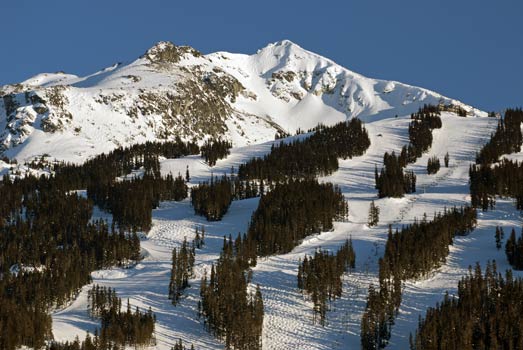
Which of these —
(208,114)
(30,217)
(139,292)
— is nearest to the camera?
(139,292)

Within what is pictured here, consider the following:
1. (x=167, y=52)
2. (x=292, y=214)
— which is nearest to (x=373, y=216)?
(x=292, y=214)

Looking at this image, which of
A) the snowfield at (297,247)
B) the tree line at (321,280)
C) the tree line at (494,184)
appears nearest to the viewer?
the snowfield at (297,247)

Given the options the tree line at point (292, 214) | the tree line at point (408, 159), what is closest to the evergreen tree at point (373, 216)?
the tree line at point (292, 214)

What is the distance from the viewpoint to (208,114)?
142 metres

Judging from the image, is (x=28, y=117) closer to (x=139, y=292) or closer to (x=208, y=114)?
(x=208, y=114)

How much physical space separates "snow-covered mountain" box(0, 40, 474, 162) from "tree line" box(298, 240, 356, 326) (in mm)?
70672

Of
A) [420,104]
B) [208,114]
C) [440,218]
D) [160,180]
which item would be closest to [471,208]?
[440,218]

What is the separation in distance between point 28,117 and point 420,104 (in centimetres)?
11271

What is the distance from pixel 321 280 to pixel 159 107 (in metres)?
103

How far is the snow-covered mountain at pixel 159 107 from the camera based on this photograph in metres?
106

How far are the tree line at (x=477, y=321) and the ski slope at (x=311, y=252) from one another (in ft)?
6.80

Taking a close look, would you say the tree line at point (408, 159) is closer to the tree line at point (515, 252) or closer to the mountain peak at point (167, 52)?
the tree line at point (515, 252)

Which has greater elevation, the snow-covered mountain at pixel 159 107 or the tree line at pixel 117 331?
the snow-covered mountain at pixel 159 107

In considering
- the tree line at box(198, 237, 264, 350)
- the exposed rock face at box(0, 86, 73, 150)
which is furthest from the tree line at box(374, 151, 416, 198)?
the exposed rock face at box(0, 86, 73, 150)
